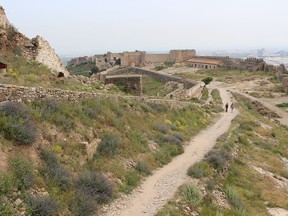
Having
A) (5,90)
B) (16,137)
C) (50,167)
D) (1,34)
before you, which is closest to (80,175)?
(50,167)

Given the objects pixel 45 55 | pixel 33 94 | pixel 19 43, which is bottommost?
pixel 33 94

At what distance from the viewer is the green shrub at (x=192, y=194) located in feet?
31.5

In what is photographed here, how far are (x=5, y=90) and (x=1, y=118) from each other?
1.30 m

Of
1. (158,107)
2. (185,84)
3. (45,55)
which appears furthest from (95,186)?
(185,84)

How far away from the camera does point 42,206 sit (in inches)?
280

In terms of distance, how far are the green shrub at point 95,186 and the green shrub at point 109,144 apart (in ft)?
5.55

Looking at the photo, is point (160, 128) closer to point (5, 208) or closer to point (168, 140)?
point (168, 140)

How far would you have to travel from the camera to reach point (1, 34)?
17.2 m

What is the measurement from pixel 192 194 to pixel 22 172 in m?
5.01

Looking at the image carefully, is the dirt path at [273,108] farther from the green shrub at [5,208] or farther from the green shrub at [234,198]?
the green shrub at [5,208]

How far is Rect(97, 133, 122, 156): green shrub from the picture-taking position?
36.2ft

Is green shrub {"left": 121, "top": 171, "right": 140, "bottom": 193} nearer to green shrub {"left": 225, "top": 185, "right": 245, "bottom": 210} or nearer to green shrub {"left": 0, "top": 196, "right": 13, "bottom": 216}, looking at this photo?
green shrub {"left": 225, "top": 185, "right": 245, "bottom": 210}

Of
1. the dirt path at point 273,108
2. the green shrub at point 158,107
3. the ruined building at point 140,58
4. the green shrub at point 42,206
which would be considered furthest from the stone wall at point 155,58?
the green shrub at point 42,206

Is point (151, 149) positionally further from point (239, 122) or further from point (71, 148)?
point (239, 122)
